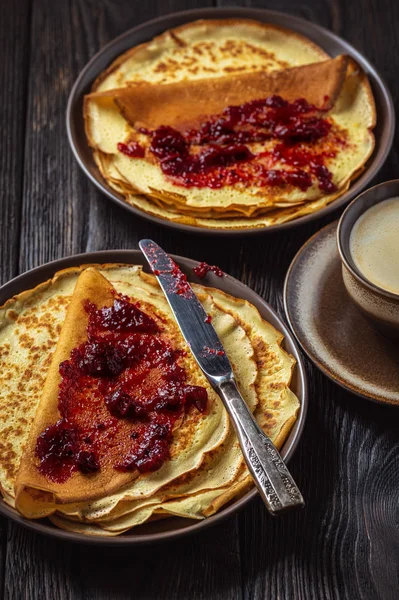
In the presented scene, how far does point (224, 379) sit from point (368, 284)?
2.28 feet

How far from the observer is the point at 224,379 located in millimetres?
3170

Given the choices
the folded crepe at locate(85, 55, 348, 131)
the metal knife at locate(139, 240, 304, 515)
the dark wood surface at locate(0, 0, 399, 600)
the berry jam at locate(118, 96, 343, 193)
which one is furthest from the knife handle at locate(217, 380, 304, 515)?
the folded crepe at locate(85, 55, 348, 131)

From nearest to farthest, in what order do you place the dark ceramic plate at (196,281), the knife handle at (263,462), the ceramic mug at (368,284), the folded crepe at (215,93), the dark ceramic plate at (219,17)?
the knife handle at (263,462) → the dark ceramic plate at (196,281) → the ceramic mug at (368,284) → the dark ceramic plate at (219,17) → the folded crepe at (215,93)

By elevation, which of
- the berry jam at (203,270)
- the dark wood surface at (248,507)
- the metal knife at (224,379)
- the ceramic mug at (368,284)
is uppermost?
the ceramic mug at (368,284)

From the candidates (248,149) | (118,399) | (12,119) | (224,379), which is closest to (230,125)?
(248,149)

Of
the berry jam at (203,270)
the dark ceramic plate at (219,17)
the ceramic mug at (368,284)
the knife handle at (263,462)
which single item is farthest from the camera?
the dark ceramic plate at (219,17)

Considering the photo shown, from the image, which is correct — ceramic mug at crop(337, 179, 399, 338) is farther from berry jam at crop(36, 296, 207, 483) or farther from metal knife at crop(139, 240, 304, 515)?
berry jam at crop(36, 296, 207, 483)

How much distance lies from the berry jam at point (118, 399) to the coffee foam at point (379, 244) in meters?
0.87

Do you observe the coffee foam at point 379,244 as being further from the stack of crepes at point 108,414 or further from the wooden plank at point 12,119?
the wooden plank at point 12,119

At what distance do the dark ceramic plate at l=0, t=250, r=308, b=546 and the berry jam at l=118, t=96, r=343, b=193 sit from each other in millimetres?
686

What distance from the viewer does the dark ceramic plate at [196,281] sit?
9.42ft

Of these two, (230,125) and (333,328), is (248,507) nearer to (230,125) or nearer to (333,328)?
(333,328)

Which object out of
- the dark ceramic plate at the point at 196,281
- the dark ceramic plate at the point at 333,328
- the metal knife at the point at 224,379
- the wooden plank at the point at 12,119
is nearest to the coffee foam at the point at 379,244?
the dark ceramic plate at the point at 333,328

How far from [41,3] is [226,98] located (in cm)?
169
